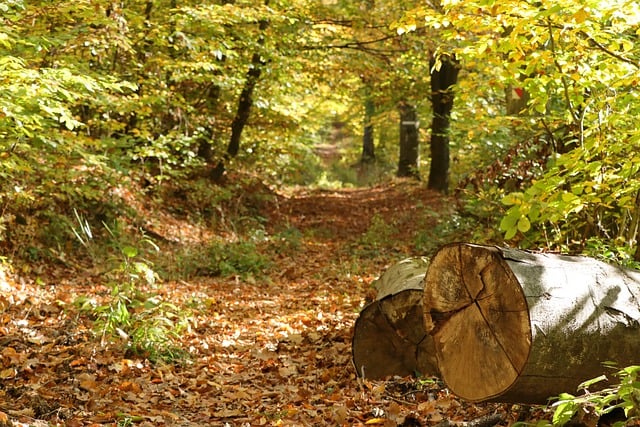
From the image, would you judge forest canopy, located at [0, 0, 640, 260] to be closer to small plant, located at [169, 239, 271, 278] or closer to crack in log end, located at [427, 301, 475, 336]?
crack in log end, located at [427, 301, 475, 336]

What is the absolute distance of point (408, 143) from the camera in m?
19.8

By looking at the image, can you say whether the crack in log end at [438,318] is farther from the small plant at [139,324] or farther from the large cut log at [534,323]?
the small plant at [139,324]

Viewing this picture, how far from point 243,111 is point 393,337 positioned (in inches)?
386

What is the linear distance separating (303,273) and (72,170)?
148 inches

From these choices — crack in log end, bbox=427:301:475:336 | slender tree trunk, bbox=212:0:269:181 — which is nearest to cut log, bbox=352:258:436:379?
crack in log end, bbox=427:301:475:336

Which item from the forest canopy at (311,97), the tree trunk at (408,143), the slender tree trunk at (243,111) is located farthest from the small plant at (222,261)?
the tree trunk at (408,143)

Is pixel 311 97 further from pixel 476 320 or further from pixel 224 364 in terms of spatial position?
pixel 476 320

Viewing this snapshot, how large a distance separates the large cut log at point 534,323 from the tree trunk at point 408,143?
51.9 feet

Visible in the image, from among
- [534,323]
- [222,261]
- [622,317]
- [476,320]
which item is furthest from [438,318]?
[222,261]

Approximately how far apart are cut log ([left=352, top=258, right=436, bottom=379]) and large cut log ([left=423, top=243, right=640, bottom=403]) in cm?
134

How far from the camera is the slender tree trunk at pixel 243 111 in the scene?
13221 mm

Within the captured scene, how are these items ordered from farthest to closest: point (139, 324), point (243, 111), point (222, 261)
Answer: point (243, 111) → point (222, 261) → point (139, 324)

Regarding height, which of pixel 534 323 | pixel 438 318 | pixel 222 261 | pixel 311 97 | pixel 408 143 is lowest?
pixel 222 261

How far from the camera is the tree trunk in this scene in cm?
1944
